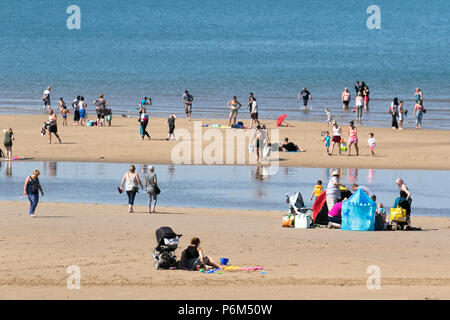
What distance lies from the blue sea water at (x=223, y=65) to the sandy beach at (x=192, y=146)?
6.44 metres

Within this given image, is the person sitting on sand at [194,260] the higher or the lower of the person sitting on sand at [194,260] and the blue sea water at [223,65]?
the lower

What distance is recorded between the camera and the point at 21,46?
14925cm

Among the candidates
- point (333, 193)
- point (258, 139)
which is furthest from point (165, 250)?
point (258, 139)

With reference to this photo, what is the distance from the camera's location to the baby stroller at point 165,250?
16953 mm

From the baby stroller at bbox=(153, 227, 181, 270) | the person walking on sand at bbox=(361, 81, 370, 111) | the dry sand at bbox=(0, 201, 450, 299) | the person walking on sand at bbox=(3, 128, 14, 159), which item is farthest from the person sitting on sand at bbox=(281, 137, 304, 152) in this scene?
the person walking on sand at bbox=(361, 81, 370, 111)

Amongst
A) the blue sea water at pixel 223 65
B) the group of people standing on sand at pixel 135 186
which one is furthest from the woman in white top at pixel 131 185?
the blue sea water at pixel 223 65

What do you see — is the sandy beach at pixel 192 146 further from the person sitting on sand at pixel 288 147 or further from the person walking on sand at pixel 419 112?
the person walking on sand at pixel 419 112

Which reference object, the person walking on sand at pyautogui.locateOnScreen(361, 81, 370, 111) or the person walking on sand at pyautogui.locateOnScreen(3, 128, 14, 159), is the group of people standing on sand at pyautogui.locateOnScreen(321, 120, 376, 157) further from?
the person walking on sand at pyautogui.locateOnScreen(361, 81, 370, 111)

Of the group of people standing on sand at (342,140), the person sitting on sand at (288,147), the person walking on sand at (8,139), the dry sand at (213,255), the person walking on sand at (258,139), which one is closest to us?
the dry sand at (213,255)

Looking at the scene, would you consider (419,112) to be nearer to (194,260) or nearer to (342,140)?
(342,140)

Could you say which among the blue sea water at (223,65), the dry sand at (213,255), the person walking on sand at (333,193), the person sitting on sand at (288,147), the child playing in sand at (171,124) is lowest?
the dry sand at (213,255)

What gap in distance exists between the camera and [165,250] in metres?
17.1

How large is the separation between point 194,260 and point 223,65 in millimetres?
100372
